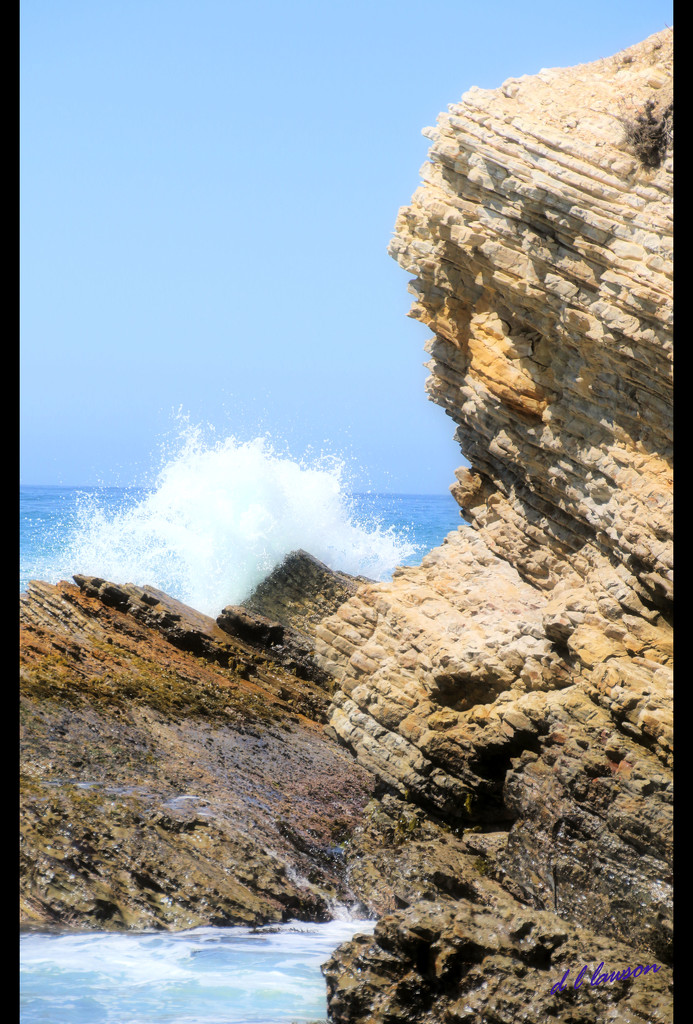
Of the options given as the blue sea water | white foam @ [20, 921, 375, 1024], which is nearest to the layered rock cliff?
white foam @ [20, 921, 375, 1024]

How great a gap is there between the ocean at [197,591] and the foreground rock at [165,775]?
1.06 ft

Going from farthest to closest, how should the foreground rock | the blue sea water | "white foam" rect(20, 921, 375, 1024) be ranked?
the blue sea water < the foreground rock < "white foam" rect(20, 921, 375, 1024)

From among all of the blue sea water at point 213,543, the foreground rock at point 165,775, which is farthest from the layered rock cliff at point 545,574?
the blue sea water at point 213,543

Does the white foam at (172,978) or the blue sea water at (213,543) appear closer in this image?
the white foam at (172,978)

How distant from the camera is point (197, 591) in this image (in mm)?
16109

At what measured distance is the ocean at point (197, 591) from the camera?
598 cm

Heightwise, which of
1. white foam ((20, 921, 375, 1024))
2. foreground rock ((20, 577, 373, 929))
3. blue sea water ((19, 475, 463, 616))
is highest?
blue sea water ((19, 475, 463, 616))

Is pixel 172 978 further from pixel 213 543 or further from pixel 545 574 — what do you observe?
pixel 213 543

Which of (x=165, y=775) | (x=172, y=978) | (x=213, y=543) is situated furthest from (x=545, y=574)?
(x=213, y=543)

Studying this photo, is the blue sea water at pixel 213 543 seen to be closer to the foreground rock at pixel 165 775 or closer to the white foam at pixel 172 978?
the foreground rock at pixel 165 775

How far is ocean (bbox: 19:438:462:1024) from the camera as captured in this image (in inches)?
235

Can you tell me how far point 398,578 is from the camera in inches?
436

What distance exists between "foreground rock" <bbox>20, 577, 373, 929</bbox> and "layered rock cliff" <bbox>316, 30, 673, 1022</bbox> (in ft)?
3.49

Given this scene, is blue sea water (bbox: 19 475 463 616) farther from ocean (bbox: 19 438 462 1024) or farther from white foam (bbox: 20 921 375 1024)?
white foam (bbox: 20 921 375 1024)
